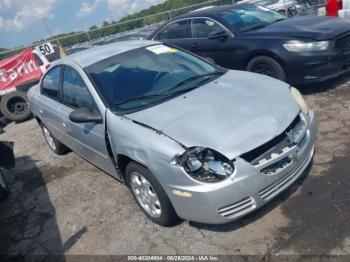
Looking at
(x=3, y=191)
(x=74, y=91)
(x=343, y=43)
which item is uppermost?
(x=74, y=91)

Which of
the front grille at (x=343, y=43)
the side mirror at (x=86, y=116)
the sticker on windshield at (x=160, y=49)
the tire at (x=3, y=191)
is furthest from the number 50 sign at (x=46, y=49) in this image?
the front grille at (x=343, y=43)

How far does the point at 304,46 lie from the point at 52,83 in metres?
3.81

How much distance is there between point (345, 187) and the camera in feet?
12.0

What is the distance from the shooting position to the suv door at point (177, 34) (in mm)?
7656

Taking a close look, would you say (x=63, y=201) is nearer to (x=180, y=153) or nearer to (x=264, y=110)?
(x=180, y=153)

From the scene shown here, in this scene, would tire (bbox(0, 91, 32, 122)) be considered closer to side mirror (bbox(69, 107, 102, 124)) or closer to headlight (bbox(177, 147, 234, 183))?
side mirror (bbox(69, 107, 102, 124))

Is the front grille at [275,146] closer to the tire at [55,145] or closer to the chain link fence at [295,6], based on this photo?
the tire at [55,145]

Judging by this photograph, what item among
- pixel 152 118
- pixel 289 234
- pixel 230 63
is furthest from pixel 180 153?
pixel 230 63

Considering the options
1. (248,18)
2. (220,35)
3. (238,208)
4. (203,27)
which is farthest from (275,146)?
(203,27)

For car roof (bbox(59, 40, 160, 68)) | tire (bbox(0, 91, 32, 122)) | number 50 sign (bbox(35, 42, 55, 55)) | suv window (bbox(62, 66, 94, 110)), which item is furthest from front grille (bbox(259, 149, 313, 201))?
number 50 sign (bbox(35, 42, 55, 55))

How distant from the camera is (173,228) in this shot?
370cm

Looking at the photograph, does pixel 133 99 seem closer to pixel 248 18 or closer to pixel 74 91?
pixel 74 91

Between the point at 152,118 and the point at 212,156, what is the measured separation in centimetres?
76

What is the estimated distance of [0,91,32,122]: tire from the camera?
952 cm
